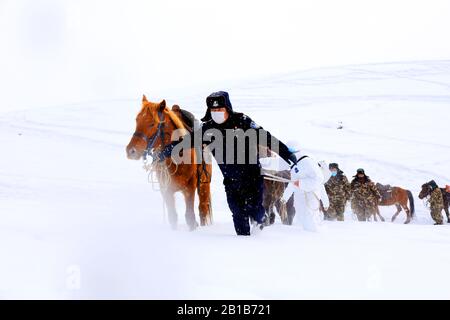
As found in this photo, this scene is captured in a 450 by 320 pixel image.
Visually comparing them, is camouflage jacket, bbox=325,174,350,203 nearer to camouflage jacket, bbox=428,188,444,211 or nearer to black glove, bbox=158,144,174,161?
camouflage jacket, bbox=428,188,444,211

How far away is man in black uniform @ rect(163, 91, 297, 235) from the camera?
4.72m

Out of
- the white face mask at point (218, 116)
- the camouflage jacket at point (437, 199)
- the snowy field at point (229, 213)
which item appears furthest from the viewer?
the camouflage jacket at point (437, 199)

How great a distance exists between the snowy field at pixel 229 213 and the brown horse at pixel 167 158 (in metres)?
0.42

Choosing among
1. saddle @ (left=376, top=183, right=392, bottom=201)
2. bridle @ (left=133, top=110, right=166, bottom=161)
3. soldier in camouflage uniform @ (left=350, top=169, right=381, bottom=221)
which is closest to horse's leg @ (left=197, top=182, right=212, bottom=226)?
bridle @ (left=133, top=110, right=166, bottom=161)

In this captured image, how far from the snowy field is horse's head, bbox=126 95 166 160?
0.79 m

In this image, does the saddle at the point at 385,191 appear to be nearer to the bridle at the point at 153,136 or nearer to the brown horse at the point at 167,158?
the brown horse at the point at 167,158

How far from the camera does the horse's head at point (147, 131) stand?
205 inches

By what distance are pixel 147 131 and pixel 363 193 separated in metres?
9.78

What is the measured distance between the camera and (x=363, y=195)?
45.5 ft

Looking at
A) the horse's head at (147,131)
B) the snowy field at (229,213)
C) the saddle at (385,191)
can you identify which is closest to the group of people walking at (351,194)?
the saddle at (385,191)

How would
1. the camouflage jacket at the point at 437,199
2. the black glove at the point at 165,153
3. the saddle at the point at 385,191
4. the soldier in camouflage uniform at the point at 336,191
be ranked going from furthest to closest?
the saddle at the point at 385,191 → the camouflage jacket at the point at 437,199 → the soldier in camouflage uniform at the point at 336,191 → the black glove at the point at 165,153

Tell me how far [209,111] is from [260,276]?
218 centimetres

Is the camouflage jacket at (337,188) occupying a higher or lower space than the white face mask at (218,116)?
higher

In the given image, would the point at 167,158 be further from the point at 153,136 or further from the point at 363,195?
the point at 363,195
